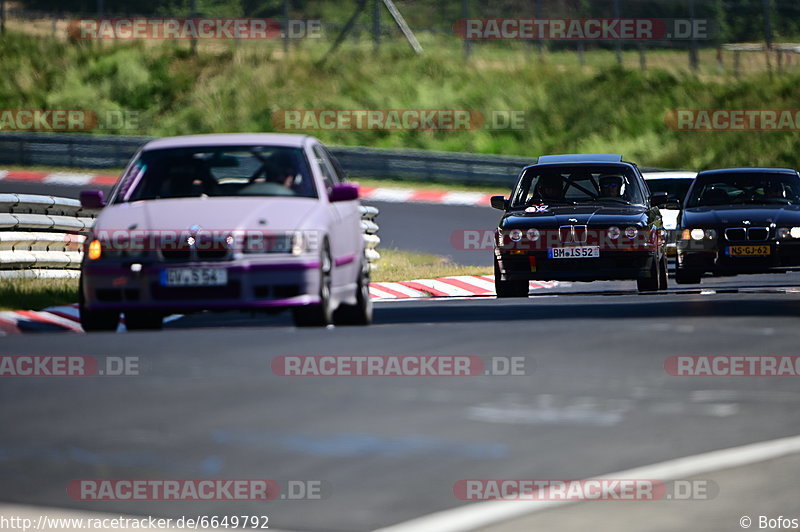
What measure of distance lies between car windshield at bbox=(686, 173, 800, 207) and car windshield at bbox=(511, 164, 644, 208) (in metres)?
3.22

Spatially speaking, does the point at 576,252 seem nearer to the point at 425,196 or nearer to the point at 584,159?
the point at 584,159

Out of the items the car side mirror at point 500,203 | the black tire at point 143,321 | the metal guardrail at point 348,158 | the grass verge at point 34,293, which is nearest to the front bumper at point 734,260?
the car side mirror at point 500,203

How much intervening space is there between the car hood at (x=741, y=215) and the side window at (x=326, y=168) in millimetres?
7432

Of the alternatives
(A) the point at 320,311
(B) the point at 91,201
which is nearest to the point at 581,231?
(B) the point at 91,201

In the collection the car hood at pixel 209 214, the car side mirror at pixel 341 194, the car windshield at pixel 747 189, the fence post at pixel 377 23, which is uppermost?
the fence post at pixel 377 23

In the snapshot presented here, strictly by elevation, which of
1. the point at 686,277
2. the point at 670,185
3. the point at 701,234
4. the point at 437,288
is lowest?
the point at 437,288

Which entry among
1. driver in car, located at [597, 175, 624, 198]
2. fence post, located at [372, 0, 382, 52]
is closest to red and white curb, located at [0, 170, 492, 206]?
fence post, located at [372, 0, 382, 52]

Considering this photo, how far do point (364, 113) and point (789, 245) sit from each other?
2778 centimetres

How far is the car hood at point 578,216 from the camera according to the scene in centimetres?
1503

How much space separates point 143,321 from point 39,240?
24.3ft

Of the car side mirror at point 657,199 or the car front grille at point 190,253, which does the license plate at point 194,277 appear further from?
the car side mirror at point 657,199

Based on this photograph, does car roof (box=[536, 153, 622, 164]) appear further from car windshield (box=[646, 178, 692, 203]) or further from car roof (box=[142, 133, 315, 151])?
car windshield (box=[646, 178, 692, 203])

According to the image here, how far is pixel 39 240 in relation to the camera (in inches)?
669

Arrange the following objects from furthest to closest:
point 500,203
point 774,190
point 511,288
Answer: point 774,190 < point 500,203 < point 511,288
